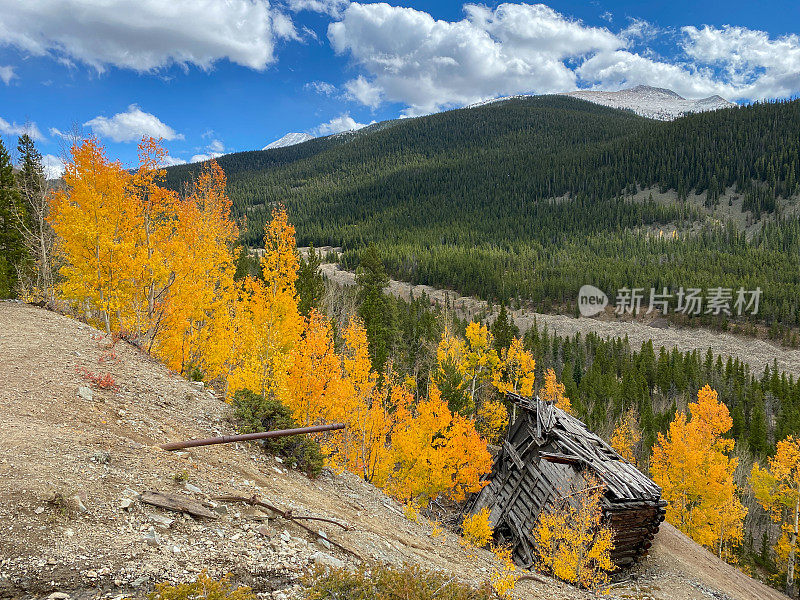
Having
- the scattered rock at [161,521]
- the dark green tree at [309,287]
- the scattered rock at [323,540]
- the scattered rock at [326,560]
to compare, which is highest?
the dark green tree at [309,287]

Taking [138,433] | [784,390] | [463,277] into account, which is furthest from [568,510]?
[463,277]

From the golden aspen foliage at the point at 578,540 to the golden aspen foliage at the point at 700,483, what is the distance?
1927 centimetres

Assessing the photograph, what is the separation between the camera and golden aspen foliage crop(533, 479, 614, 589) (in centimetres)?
1897

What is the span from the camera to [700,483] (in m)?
34.2

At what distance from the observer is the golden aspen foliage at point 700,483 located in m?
34.1

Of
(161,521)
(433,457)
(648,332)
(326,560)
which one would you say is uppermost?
(161,521)

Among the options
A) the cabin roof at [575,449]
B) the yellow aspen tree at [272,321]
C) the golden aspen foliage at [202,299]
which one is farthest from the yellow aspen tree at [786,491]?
the yellow aspen tree at [272,321]

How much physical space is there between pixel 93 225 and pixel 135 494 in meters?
13.7

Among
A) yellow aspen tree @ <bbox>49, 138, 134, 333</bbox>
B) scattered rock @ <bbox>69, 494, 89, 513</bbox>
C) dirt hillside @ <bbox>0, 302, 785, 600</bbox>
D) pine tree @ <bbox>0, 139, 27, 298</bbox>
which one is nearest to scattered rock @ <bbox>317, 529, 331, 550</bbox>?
dirt hillside @ <bbox>0, 302, 785, 600</bbox>

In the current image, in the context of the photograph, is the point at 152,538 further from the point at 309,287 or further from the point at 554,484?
the point at 309,287

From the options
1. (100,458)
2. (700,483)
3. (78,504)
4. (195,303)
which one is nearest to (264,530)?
(78,504)

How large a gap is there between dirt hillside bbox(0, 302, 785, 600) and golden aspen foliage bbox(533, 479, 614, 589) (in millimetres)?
3906

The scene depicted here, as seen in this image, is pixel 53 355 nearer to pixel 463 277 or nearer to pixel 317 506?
pixel 317 506

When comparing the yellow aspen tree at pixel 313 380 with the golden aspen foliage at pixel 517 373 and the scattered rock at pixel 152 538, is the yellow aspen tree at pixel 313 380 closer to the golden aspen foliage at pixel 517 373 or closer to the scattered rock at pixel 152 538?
the scattered rock at pixel 152 538
